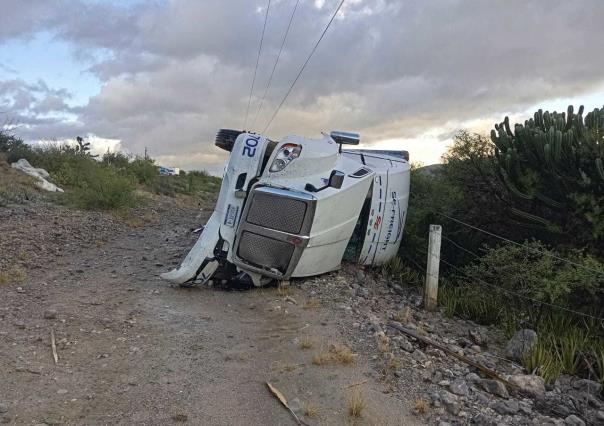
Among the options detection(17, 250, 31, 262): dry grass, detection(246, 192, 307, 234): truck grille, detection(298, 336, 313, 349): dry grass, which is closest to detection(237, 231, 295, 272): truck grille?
detection(246, 192, 307, 234): truck grille

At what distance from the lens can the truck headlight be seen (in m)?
7.47

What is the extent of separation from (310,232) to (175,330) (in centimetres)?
221

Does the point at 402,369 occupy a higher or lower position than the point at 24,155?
lower

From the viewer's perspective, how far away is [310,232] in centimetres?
706

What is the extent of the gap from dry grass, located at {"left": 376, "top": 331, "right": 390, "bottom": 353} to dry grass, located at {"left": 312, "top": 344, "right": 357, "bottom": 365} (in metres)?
0.31

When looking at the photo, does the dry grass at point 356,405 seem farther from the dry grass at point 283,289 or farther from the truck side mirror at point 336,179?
the truck side mirror at point 336,179

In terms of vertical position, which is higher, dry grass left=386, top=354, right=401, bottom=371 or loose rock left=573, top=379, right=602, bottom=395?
dry grass left=386, top=354, right=401, bottom=371

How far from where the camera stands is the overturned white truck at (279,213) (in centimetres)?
706

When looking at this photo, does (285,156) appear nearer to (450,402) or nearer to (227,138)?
(227,138)

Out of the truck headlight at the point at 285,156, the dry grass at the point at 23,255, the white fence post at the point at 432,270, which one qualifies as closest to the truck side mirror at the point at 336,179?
the truck headlight at the point at 285,156

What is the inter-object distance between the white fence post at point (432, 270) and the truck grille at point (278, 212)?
6.41ft

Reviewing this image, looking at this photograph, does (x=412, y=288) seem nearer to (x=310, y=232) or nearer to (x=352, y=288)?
(x=352, y=288)

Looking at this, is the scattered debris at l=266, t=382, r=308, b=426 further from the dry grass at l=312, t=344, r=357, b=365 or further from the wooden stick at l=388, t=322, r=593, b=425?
the wooden stick at l=388, t=322, r=593, b=425

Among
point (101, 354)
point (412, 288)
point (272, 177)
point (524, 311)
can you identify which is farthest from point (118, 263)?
point (524, 311)
